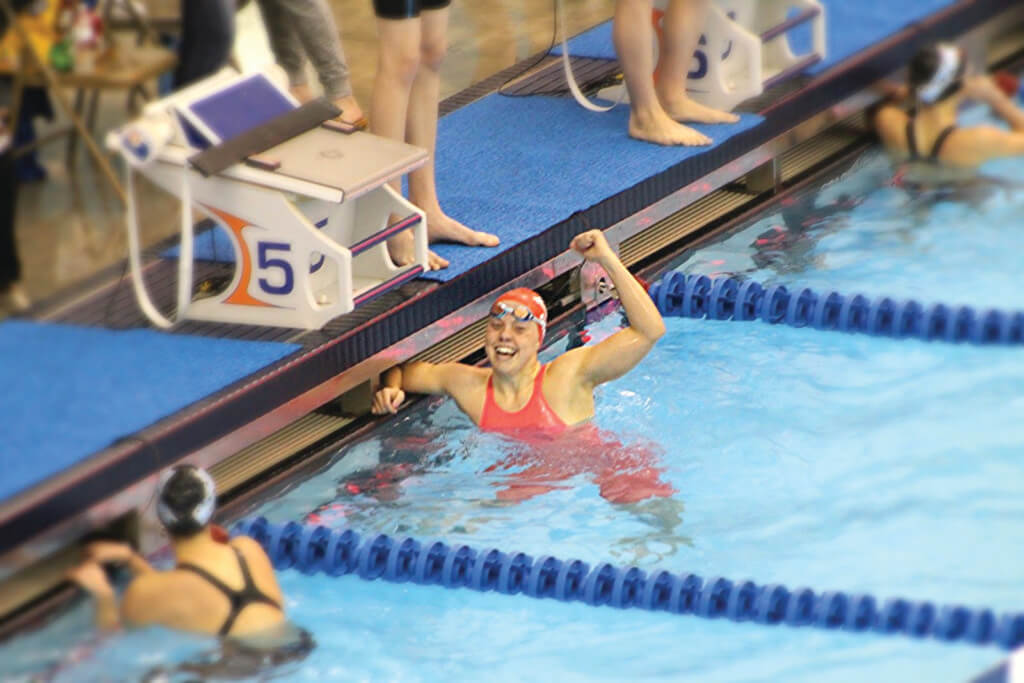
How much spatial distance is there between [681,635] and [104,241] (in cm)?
199

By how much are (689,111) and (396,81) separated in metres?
1.82

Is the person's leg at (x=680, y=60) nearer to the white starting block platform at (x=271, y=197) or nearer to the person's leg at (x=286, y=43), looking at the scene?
the person's leg at (x=286, y=43)

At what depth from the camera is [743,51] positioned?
6719mm

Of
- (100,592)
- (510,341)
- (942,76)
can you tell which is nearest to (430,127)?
(510,341)

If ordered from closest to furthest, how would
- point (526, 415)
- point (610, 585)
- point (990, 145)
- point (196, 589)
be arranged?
point (196, 589), point (610, 585), point (526, 415), point (990, 145)

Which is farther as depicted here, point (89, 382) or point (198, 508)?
point (89, 382)

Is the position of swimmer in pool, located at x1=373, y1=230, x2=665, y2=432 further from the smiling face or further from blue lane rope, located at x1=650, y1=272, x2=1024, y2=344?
blue lane rope, located at x1=650, y1=272, x2=1024, y2=344

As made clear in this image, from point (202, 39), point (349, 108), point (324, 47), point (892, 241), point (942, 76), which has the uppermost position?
point (202, 39)

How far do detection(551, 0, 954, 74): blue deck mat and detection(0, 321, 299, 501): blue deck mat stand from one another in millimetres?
2910

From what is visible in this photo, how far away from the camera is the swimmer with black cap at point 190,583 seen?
3.97 meters

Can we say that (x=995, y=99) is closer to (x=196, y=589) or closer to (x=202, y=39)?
(x=202, y=39)

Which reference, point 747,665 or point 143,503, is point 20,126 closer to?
point 143,503

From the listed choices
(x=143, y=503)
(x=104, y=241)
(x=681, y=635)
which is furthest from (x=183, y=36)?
(x=681, y=635)

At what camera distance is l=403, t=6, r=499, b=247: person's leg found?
5.11 m
